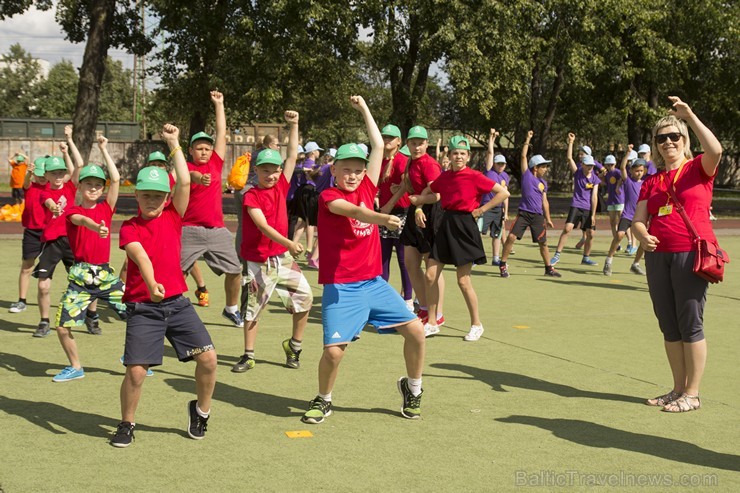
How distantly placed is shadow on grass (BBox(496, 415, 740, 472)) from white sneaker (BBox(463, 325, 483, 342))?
2662 millimetres

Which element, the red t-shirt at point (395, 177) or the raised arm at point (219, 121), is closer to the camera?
the raised arm at point (219, 121)

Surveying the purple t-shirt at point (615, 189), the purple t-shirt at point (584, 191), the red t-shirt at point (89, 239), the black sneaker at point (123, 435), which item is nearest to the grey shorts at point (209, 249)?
the red t-shirt at point (89, 239)

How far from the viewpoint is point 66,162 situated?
887 centimetres

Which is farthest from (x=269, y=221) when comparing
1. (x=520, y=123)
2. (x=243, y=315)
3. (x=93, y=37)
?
(x=520, y=123)

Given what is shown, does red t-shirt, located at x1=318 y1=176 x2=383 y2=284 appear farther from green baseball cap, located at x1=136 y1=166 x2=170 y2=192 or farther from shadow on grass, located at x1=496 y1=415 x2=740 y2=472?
shadow on grass, located at x1=496 y1=415 x2=740 y2=472

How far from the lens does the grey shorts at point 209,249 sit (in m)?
9.30

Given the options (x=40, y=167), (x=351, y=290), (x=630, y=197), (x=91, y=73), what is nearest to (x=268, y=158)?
(x=351, y=290)

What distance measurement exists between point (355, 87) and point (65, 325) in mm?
24975

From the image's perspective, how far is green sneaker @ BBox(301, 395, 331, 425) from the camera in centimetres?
608

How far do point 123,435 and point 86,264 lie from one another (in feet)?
7.89

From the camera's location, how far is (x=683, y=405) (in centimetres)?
652

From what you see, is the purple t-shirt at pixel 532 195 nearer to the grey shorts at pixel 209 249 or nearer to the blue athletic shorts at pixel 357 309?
the grey shorts at pixel 209 249

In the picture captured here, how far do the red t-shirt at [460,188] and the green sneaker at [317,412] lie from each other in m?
3.50

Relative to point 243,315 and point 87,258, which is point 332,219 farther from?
point 87,258
